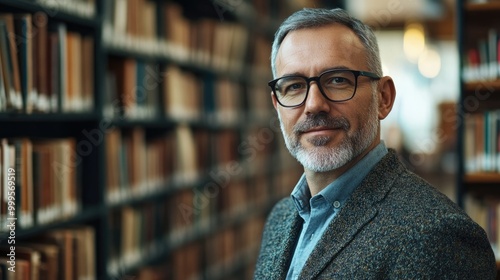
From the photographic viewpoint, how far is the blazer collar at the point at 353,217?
1.13m

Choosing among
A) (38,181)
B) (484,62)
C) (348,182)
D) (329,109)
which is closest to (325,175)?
(348,182)

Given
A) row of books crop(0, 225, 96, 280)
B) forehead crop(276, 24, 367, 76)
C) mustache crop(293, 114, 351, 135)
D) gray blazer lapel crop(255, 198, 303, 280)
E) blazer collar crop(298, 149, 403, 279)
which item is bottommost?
row of books crop(0, 225, 96, 280)

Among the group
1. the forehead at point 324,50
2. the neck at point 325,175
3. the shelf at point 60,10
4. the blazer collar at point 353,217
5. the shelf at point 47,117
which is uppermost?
the shelf at point 60,10

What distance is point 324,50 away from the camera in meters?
1.21

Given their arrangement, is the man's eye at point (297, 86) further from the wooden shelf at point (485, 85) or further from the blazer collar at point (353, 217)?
the wooden shelf at point (485, 85)

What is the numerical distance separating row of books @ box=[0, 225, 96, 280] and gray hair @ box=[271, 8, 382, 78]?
A: 1.12 metres

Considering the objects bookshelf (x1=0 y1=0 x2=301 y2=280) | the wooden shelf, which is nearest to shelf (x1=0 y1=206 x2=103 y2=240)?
bookshelf (x1=0 y1=0 x2=301 y2=280)

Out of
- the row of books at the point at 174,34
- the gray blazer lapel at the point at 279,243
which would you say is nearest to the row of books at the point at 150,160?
the row of books at the point at 174,34

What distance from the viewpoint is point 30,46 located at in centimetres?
183

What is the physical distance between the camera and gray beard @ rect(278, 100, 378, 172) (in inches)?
47.2

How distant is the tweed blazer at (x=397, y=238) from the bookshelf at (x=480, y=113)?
4.87 ft

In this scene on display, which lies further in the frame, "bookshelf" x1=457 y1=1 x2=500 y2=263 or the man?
"bookshelf" x1=457 y1=1 x2=500 y2=263

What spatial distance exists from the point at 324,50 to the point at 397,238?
43 cm

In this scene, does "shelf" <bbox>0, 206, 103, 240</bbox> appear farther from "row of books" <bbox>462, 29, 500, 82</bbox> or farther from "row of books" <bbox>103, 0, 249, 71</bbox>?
"row of books" <bbox>462, 29, 500, 82</bbox>
